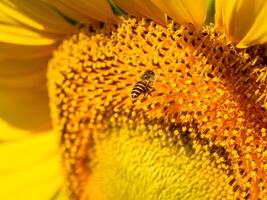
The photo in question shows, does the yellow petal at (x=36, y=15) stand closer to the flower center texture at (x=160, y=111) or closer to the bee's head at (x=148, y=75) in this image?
the flower center texture at (x=160, y=111)

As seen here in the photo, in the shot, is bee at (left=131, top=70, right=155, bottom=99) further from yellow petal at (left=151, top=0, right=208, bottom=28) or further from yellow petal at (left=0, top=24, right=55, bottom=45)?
yellow petal at (left=0, top=24, right=55, bottom=45)

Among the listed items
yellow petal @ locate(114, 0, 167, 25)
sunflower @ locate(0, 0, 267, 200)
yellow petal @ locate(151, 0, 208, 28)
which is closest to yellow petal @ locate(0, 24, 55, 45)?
sunflower @ locate(0, 0, 267, 200)

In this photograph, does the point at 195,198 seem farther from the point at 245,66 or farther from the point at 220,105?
the point at 245,66

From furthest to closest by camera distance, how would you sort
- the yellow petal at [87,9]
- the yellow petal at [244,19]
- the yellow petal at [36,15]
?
1. the yellow petal at [36,15]
2. the yellow petal at [87,9]
3. the yellow petal at [244,19]

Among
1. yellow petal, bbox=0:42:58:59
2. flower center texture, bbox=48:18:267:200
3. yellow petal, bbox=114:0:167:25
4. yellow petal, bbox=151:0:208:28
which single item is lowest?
flower center texture, bbox=48:18:267:200

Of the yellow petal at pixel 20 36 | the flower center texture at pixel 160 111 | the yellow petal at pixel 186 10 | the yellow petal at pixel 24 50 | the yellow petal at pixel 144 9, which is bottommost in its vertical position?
the flower center texture at pixel 160 111

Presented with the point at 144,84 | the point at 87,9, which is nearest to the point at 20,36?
the point at 87,9

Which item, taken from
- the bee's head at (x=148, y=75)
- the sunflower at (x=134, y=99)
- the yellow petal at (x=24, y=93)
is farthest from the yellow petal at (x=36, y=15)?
the bee's head at (x=148, y=75)

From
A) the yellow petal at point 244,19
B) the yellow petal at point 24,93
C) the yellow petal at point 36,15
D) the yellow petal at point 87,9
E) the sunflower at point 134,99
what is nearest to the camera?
the yellow petal at point 244,19
